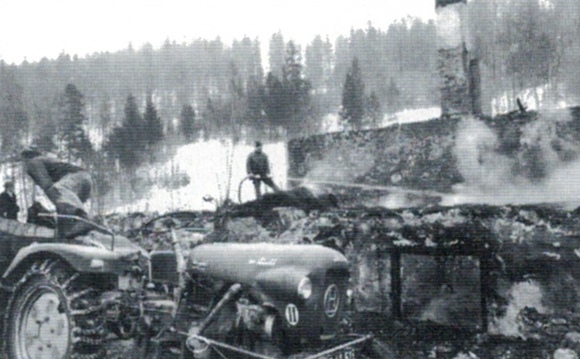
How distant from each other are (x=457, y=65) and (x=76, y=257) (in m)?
12.3

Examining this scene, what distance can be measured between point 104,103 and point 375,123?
32.6 metres

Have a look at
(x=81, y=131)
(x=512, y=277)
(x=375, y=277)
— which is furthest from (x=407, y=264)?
(x=81, y=131)

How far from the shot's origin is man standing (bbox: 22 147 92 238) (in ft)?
18.6

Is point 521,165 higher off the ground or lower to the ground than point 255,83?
lower

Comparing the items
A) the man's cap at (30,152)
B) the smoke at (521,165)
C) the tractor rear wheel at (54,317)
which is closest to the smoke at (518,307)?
the tractor rear wheel at (54,317)

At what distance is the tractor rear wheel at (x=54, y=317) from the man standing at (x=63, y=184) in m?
0.44

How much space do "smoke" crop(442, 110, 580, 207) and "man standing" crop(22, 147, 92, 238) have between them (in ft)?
30.7

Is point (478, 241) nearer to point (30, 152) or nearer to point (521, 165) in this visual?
point (30, 152)

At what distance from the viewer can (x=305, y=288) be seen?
444cm

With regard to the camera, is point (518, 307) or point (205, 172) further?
point (205, 172)

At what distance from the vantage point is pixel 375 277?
26.9 ft

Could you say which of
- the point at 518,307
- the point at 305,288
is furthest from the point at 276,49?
the point at 305,288

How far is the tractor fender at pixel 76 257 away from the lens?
5.32 m

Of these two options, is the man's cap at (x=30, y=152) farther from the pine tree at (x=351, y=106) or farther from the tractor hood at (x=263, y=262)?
the pine tree at (x=351, y=106)
